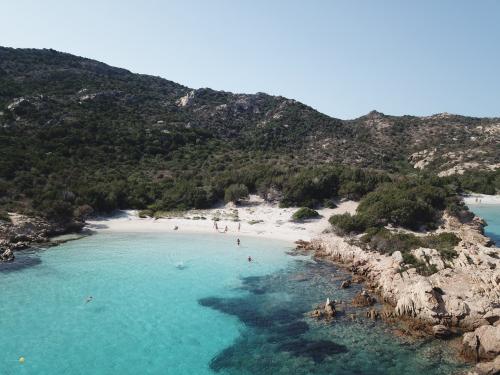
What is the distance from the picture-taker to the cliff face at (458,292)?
16772 mm

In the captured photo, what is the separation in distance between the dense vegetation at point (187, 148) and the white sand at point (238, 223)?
86.4 inches

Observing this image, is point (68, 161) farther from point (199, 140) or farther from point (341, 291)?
point (341, 291)

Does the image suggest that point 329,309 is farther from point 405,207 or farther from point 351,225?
point 405,207

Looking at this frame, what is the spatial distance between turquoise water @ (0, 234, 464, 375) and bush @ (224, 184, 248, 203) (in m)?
17.7

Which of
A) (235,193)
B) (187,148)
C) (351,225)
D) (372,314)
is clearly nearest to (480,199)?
(351,225)

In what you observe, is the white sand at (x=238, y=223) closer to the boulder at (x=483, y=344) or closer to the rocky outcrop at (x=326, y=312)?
the rocky outcrop at (x=326, y=312)

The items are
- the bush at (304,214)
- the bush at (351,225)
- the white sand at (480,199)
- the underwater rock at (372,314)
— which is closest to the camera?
the underwater rock at (372,314)

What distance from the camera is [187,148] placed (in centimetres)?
7444

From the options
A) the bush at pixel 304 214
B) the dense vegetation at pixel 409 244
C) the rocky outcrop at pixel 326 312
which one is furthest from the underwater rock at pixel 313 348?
the bush at pixel 304 214

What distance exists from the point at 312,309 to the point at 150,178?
1652 inches

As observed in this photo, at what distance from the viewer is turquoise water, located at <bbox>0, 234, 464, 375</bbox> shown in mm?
16188

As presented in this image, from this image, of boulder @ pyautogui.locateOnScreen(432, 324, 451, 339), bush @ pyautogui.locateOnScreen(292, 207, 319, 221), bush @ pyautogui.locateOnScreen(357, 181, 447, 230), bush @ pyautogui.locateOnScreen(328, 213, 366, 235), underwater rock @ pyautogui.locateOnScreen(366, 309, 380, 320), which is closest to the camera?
boulder @ pyautogui.locateOnScreen(432, 324, 451, 339)

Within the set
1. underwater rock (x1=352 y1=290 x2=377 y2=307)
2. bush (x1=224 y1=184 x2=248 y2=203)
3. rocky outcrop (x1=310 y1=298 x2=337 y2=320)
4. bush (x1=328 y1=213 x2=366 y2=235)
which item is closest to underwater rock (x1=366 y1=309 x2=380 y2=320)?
underwater rock (x1=352 y1=290 x2=377 y2=307)

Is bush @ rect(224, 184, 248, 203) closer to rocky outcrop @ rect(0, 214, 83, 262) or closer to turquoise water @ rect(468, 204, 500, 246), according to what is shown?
rocky outcrop @ rect(0, 214, 83, 262)
